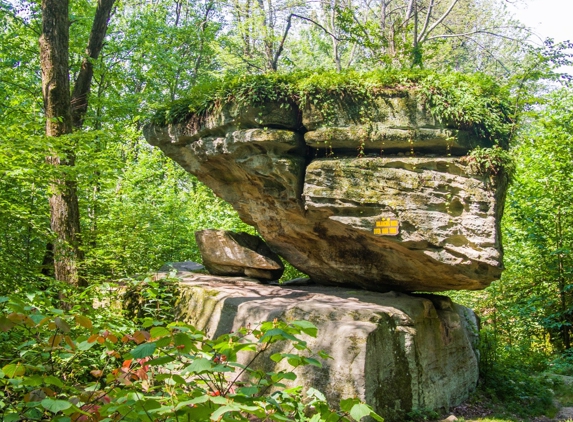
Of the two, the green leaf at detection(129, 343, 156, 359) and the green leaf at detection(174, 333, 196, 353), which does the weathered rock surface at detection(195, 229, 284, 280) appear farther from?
the green leaf at detection(129, 343, 156, 359)

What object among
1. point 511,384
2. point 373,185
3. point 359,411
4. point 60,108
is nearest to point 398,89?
point 373,185

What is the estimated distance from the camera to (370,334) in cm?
538

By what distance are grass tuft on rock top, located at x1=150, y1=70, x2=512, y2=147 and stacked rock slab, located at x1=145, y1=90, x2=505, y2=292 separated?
12 cm

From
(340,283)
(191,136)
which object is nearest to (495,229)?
(340,283)

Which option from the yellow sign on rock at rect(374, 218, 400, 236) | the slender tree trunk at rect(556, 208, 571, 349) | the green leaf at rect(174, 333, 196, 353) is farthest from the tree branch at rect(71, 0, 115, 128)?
the slender tree trunk at rect(556, 208, 571, 349)

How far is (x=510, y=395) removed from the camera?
699cm

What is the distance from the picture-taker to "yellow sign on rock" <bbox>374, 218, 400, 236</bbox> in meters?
6.02

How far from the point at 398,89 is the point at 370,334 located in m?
3.15

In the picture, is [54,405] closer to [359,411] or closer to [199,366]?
[199,366]

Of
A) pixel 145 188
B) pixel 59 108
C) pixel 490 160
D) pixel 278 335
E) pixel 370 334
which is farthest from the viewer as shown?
pixel 145 188

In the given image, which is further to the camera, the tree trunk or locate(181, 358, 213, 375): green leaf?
the tree trunk

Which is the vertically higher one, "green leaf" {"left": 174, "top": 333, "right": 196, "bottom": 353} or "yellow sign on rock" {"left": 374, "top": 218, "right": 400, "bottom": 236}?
"green leaf" {"left": 174, "top": 333, "right": 196, "bottom": 353}

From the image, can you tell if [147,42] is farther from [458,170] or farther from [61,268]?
[458,170]

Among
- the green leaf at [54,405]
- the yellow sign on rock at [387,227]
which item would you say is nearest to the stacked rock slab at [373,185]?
the yellow sign on rock at [387,227]
